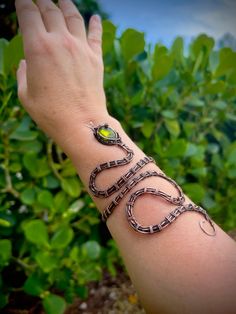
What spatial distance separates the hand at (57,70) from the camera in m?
0.57

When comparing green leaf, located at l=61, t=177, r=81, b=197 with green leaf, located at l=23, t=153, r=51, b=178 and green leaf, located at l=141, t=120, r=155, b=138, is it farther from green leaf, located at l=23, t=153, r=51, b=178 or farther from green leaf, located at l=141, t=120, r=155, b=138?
green leaf, located at l=141, t=120, r=155, b=138

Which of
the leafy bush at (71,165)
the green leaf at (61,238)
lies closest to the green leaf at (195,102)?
the leafy bush at (71,165)

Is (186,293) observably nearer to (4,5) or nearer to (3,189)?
(3,189)

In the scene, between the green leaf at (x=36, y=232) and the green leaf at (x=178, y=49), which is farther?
the green leaf at (x=178, y=49)

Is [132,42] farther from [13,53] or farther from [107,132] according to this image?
[107,132]

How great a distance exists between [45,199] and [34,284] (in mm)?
224

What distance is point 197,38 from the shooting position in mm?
1155

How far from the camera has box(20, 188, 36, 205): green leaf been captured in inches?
38.2

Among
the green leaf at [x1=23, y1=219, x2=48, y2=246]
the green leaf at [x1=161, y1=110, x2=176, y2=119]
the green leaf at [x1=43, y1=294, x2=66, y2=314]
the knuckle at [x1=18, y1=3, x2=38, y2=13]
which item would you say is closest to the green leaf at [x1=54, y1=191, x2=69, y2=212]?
the green leaf at [x1=23, y1=219, x2=48, y2=246]

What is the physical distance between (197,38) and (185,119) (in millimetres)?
289

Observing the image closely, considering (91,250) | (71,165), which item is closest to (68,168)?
(71,165)

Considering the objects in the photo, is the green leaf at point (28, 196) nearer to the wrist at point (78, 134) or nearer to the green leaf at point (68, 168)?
the green leaf at point (68, 168)

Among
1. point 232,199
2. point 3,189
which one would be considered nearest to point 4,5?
point 3,189

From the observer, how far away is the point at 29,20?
58 cm
